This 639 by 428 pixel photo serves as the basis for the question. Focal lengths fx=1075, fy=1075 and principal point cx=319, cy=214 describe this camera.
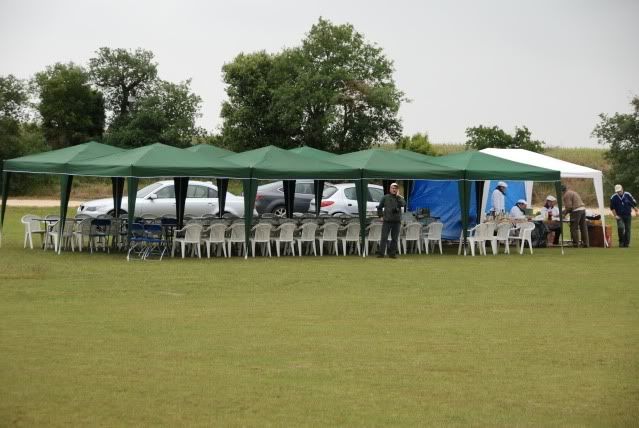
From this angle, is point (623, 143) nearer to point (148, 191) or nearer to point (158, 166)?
point (148, 191)

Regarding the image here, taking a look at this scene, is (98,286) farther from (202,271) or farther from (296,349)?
(296,349)

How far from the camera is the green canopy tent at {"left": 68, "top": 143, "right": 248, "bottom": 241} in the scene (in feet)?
68.7

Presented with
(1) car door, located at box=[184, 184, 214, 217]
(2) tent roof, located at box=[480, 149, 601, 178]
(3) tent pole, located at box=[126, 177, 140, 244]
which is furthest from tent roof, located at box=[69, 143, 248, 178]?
(2) tent roof, located at box=[480, 149, 601, 178]

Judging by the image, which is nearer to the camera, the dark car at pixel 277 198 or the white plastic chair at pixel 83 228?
the white plastic chair at pixel 83 228

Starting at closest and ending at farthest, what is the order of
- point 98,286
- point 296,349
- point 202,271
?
1. point 296,349
2. point 98,286
3. point 202,271

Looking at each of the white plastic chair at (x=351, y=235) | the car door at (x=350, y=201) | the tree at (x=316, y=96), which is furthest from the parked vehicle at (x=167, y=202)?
the tree at (x=316, y=96)

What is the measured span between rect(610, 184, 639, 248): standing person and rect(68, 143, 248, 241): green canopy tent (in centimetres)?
1004

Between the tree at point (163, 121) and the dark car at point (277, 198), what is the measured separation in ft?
76.6

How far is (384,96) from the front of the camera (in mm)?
49750

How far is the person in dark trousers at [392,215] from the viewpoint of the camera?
2213 cm

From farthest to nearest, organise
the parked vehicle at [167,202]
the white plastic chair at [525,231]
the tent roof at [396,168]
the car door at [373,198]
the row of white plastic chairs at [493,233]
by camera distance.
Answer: the car door at [373,198]
the parked vehicle at [167,202]
the white plastic chair at [525,231]
the row of white plastic chairs at [493,233]
the tent roof at [396,168]

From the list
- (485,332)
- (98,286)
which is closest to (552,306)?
(485,332)

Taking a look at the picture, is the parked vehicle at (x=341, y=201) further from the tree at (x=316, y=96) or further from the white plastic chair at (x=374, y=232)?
the tree at (x=316, y=96)

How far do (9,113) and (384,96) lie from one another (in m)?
19.7
